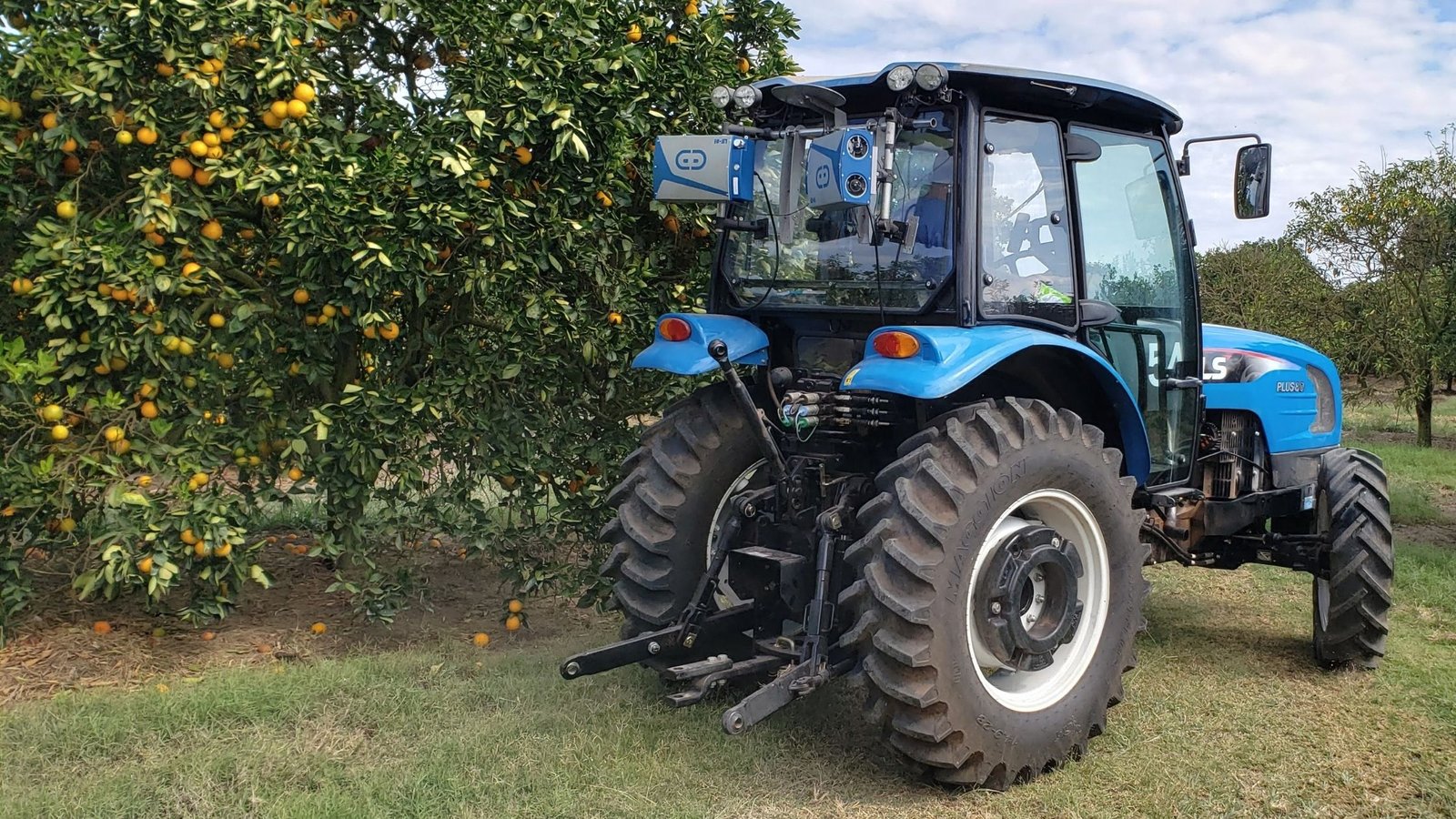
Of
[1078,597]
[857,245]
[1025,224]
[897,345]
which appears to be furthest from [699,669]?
[1025,224]

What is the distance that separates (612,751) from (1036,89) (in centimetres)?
268

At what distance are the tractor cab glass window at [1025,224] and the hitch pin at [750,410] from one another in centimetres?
84

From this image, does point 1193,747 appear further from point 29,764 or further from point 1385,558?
point 29,764

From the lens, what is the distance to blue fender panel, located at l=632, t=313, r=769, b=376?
393cm

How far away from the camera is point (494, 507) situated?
17.5ft

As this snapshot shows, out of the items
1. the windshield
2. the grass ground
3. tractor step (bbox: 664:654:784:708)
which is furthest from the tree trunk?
tractor step (bbox: 664:654:784:708)

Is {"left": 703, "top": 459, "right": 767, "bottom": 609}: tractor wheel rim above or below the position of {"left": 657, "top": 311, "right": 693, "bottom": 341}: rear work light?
below

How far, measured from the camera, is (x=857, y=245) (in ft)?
12.8

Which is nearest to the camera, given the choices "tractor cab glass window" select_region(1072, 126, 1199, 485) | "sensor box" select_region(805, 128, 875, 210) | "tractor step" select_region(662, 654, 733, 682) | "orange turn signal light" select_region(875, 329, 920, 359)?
"sensor box" select_region(805, 128, 875, 210)

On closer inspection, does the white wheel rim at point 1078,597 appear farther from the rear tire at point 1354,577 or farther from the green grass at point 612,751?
the rear tire at point 1354,577

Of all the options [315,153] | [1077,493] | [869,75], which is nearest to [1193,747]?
[1077,493]

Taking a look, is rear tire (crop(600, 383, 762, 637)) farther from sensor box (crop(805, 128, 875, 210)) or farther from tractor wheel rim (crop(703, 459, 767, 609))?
sensor box (crop(805, 128, 875, 210))

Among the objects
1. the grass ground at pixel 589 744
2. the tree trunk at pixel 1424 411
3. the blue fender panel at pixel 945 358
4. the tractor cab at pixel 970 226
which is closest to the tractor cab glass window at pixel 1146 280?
the tractor cab at pixel 970 226

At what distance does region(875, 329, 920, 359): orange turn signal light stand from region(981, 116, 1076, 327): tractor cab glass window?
436 millimetres
